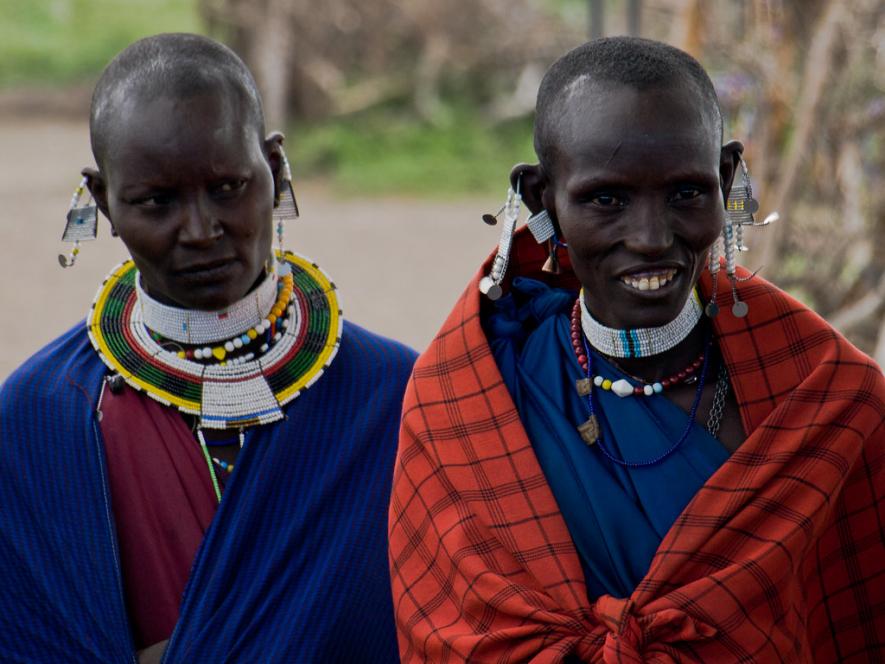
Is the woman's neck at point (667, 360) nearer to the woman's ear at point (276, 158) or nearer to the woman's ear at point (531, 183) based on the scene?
the woman's ear at point (531, 183)

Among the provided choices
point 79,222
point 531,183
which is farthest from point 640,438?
point 79,222

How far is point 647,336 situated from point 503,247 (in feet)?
1.12

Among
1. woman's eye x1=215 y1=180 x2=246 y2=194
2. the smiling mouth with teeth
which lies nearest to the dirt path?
woman's eye x1=215 y1=180 x2=246 y2=194

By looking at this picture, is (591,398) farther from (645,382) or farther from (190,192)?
(190,192)

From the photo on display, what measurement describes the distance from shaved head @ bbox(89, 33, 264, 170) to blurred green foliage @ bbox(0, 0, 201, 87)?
1594 centimetres

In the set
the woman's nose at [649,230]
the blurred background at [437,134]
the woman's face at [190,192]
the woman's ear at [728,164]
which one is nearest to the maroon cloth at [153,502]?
the woman's face at [190,192]

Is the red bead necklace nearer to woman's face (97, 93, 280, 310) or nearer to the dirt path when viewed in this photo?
woman's face (97, 93, 280, 310)

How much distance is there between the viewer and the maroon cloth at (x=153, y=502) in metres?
3.01

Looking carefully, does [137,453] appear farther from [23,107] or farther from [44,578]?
[23,107]

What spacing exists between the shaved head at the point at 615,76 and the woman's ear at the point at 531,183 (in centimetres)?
3

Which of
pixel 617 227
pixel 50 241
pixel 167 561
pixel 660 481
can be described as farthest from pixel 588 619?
pixel 50 241

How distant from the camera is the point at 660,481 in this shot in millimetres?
2582

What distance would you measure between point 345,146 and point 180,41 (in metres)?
10.9

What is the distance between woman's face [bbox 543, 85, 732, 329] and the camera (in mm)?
2475
